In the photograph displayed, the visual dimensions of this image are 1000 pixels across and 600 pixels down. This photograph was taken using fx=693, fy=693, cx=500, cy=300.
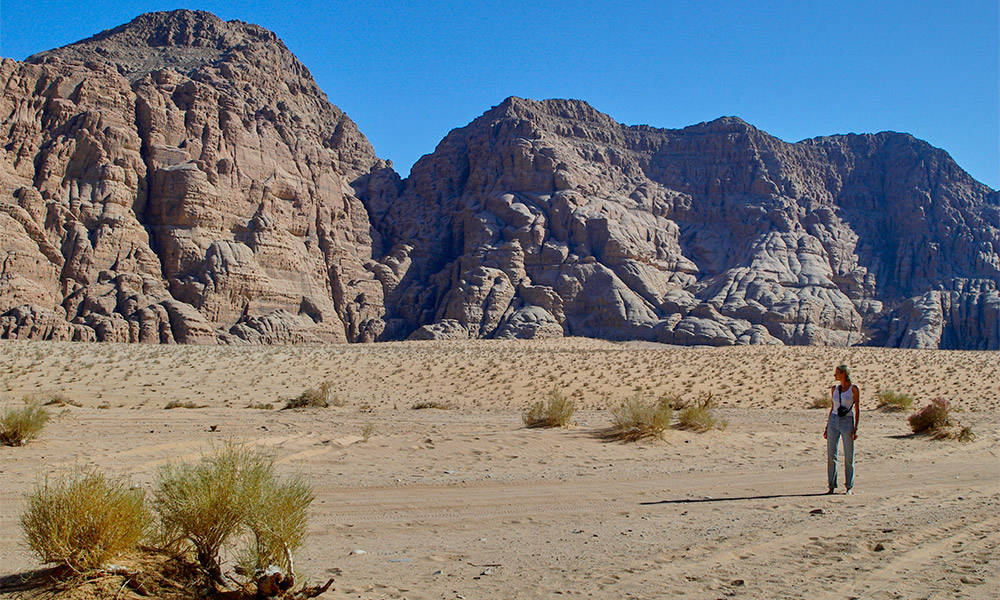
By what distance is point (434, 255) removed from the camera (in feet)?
293

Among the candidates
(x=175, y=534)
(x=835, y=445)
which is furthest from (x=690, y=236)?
(x=175, y=534)

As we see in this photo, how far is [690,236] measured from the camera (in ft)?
325

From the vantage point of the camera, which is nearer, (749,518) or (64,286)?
(749,518)

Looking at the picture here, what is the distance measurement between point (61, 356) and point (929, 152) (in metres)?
123

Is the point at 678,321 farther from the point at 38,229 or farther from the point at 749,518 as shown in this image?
the point at 749,518

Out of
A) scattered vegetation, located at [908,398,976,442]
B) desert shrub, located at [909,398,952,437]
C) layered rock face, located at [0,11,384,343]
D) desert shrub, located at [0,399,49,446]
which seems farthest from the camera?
layered rock face, located at [0,11,384,343]

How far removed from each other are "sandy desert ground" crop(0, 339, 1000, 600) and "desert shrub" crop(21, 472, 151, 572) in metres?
1.21

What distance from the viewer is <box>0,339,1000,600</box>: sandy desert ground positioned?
5.93m

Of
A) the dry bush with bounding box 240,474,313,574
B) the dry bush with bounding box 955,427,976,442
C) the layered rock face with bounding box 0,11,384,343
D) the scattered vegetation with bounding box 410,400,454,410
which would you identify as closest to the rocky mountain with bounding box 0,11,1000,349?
the layered rock face with bounding box 0,11,384,343

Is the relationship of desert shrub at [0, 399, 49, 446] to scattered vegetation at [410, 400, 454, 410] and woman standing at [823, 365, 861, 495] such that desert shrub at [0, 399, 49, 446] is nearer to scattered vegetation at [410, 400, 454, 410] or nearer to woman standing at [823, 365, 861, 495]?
scattered vegetation at [410, 400, 454, 410]

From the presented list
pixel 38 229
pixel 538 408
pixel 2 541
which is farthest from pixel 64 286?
pixel 2 541

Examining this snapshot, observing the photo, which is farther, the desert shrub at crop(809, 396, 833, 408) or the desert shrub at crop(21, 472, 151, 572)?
the desert shrub at crop(809, 396, 833, 408)

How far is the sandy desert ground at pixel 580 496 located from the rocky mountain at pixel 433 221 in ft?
136

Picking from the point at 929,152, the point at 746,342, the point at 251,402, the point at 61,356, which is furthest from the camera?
the point at 929,152
